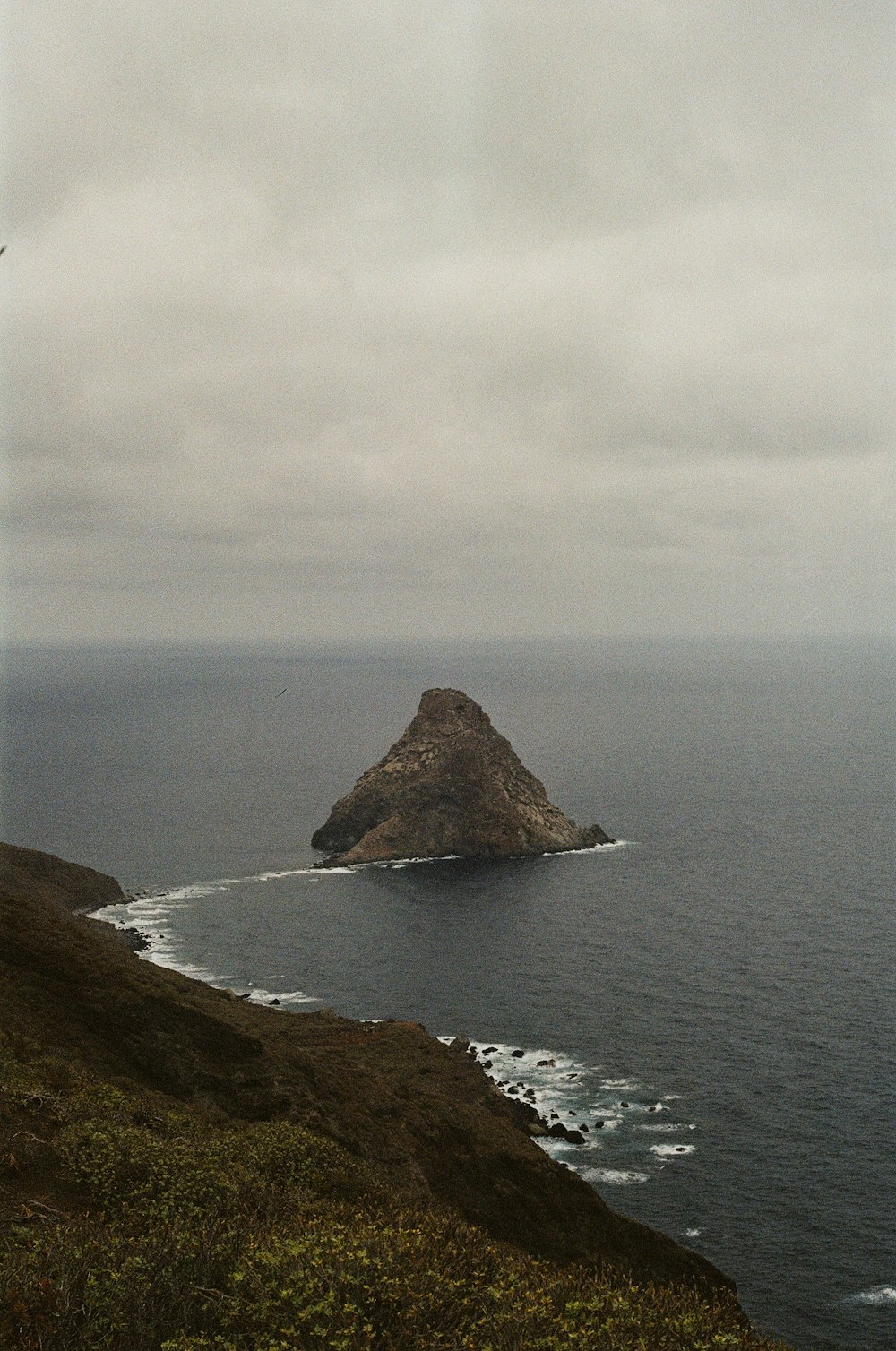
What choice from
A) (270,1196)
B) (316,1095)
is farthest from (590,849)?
(270,1196)

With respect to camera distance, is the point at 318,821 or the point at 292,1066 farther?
the point at 318,821

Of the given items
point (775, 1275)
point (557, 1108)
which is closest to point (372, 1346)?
point (775, 1275)

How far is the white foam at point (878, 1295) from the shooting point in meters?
52.1

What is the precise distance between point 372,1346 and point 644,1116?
191 ft

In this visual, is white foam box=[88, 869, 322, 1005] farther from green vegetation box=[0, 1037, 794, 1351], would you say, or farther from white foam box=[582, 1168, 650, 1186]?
green vegetation box=[0, 1037, 794, 1351]

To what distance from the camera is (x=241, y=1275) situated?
18969 mm

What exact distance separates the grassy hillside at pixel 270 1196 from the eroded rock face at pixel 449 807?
8357 centimetres

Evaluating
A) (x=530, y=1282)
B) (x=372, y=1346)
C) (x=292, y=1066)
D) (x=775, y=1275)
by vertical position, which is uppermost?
(x=372, y=1346)

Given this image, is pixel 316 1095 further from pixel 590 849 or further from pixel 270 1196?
pixel 590 849

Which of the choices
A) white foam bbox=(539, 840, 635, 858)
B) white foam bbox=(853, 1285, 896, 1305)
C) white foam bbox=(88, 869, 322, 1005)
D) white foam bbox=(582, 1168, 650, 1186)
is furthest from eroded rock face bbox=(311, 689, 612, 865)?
white foam bbox=(853, 1285, 896, 1305)

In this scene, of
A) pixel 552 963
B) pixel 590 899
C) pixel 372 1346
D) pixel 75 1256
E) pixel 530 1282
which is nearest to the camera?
pixel 372 1346

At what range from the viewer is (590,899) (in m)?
129

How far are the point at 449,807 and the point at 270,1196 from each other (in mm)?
133646

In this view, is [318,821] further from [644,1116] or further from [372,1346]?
[372,1346]
